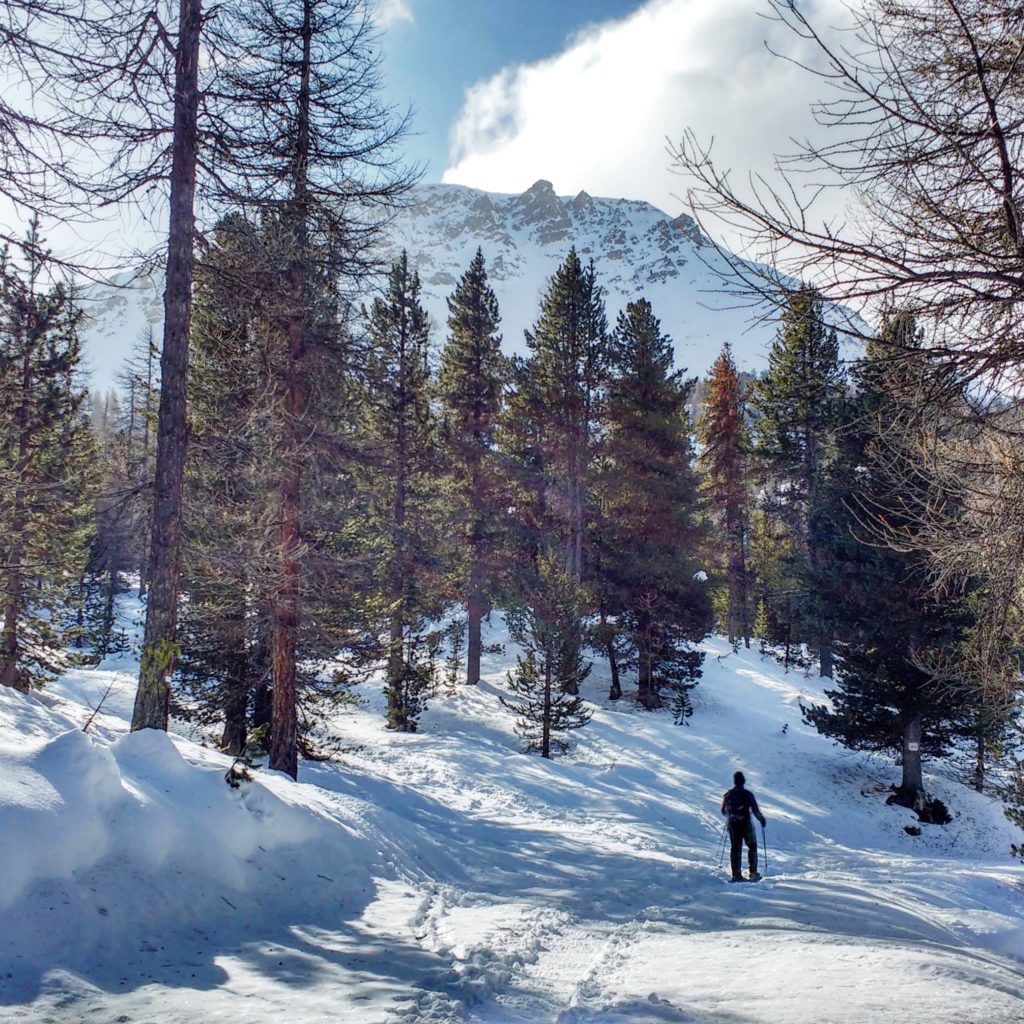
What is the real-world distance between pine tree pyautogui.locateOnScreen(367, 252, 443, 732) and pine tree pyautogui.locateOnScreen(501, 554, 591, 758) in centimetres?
338

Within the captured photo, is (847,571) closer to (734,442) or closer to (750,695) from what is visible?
(750,695)

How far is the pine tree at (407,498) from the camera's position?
1897cm

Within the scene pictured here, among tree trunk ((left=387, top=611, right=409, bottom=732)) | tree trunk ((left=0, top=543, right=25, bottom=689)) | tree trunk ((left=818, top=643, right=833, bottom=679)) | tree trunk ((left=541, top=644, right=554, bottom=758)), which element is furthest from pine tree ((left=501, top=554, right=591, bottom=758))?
tree trunk ((left=818, top=643, right=833, bottom=679))

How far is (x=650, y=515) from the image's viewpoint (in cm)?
2209

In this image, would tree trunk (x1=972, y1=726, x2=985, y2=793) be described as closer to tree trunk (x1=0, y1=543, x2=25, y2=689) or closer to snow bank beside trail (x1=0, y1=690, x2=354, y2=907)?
snow bank beside trail (x1=0, y1=690, x2=354, y2=907)

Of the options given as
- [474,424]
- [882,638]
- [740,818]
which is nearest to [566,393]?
[474,424]

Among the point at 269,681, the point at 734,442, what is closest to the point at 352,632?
the point at 269,681

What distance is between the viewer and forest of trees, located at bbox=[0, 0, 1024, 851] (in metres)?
7.38

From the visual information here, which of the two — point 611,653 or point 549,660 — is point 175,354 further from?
point 611,653

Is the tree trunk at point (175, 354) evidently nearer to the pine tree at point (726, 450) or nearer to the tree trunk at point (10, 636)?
the tree trunk at point (10, 636)

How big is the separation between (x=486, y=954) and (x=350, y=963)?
112 centimetres

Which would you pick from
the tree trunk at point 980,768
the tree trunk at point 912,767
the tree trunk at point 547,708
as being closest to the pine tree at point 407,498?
the tree trunk at point 547,708

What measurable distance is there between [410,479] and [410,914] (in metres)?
17.2

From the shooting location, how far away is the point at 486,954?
517cm
